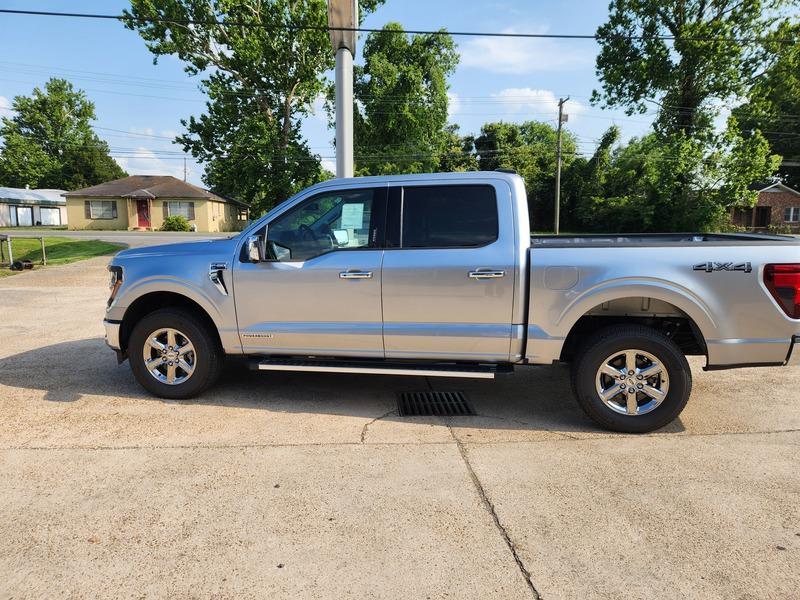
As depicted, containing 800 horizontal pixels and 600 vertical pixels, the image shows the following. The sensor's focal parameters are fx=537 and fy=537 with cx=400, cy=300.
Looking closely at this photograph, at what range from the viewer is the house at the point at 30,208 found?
162 feet

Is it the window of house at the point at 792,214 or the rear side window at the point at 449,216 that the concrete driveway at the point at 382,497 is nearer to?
the rear side window at the point at 449,216

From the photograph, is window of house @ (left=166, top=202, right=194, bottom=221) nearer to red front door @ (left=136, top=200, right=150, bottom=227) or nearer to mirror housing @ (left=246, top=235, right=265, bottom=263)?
red front door @ (left=136, top=200, right=150, bottom=227)

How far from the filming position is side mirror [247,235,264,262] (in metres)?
4.58

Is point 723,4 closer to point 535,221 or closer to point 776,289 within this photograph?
point 535,221

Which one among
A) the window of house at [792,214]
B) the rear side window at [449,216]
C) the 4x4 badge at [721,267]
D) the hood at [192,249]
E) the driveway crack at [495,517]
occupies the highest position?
the window of house at [792,214]

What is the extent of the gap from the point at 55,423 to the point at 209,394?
1.26 meters

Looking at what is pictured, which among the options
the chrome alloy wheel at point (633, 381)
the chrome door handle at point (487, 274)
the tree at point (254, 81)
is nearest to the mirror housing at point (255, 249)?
the chrome door handle at point (487, 274)

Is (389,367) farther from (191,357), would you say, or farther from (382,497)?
(191,357)

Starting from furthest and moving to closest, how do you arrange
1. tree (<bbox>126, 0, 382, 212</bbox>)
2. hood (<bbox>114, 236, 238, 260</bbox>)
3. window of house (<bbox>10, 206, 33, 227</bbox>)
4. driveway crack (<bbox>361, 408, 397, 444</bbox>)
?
window of house (<bbox>10, 206, 33, 227</bbox>) < tree (<bbox>126, 0, 382, 212</bbox>) < hood (<bbox>114, 236, 238, 260</bbox>) < driveway crack (<bbox>361, 408, 397, 444</bbox>)

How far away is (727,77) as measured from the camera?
30.8 meters

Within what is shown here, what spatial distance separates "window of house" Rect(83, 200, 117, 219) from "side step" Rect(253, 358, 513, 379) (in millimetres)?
46249

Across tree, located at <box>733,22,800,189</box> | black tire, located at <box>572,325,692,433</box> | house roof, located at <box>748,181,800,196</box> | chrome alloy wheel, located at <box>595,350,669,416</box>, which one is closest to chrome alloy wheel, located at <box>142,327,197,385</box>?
black tire, located at <box>572,325,692,433</box>

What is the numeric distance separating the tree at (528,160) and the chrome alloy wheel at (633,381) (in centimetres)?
3779

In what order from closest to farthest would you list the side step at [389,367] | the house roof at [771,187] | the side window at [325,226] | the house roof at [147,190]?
the side step at [389,367] < the side window at [325,226] < the house roof at [147,190] < the house roof at [771,187]
